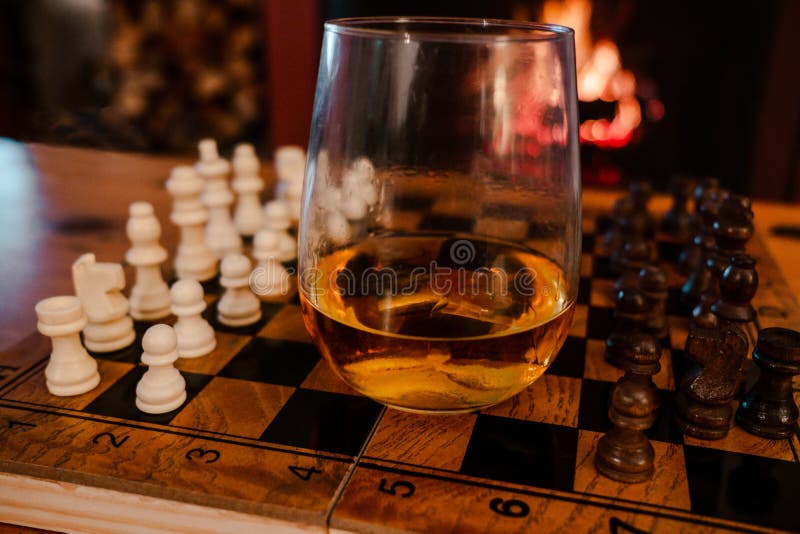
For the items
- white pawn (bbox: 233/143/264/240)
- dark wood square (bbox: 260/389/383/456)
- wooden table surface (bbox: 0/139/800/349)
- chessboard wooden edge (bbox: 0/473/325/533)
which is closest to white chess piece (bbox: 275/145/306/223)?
white pawn (bbox: 233/143/264/240)

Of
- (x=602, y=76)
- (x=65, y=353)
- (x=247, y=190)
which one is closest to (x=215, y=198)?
(x=247, y=190)

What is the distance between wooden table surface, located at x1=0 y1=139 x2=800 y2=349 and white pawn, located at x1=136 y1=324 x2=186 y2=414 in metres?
0.23

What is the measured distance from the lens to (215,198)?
104cm

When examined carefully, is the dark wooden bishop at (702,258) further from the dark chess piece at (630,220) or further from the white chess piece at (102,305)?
the white chess piece at (102,305)

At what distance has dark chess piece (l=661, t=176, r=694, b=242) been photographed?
1064 millimetres

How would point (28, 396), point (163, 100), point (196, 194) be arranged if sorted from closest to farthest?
1. point (28, 396)
2. point (196, 194)
3. point (163, 100)

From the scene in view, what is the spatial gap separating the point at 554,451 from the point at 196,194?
1.96 feet

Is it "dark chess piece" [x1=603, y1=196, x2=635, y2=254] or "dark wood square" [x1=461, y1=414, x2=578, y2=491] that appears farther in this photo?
"dark chess piece" [x1=603, y1=196, x2=635, y2=254]

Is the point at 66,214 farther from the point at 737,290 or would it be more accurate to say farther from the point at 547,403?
the point at 737,290

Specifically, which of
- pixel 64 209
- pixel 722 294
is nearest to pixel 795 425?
pixel 722 294

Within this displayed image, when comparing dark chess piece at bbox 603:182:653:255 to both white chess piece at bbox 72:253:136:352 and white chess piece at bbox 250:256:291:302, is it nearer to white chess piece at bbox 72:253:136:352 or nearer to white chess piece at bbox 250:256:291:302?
white chess piece at bbox 250:256:291:302

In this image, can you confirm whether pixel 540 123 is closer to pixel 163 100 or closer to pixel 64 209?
pixel 64 209

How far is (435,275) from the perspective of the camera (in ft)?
2.31

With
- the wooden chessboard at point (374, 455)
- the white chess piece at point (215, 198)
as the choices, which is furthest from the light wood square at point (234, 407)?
the white chess piece at point (215, 198)
